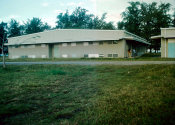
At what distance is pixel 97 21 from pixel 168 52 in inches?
1557

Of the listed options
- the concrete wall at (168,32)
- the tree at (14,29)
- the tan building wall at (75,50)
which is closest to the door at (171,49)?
the concrete wall at (168,32)

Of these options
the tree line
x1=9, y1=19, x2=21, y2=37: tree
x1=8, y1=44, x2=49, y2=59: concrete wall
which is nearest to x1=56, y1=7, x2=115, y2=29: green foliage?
the tree line

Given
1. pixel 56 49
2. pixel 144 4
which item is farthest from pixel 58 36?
pixel 144 4

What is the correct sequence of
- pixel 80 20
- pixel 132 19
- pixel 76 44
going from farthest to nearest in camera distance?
pixel 80 20 → pixel 132 19 → pixel 76 44

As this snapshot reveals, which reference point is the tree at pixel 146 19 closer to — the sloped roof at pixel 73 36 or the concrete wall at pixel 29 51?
the sloped roof at pixel 73 36

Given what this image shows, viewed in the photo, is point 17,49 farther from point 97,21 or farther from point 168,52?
point 97,21

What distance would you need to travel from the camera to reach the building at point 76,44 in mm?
22844

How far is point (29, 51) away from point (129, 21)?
30.8 metres

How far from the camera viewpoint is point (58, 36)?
90.8ft

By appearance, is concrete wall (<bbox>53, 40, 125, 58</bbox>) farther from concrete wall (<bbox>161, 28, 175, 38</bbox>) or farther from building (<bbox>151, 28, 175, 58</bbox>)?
concrete wall (<bbox>161, 28, 175, 38</bbox>)

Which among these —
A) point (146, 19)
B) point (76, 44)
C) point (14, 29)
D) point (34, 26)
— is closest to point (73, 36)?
point (76, 44)

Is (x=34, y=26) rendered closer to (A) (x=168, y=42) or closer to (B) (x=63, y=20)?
(B) (x=63, y=20)

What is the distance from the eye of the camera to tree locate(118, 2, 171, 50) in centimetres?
4100

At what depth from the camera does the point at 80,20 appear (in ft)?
189
